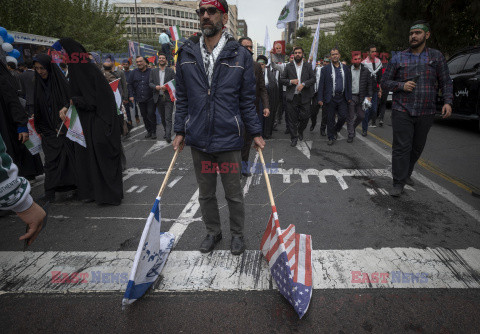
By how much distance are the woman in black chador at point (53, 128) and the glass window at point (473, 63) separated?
381 inches

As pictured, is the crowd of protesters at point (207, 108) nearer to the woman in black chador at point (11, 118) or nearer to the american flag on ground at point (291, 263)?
the woman in black chador at point (11, 118)

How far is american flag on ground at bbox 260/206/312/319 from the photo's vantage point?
2.11 m

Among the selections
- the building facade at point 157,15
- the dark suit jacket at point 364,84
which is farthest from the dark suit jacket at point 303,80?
the building facade at point 157,15

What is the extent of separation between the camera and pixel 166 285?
2436 millimetres

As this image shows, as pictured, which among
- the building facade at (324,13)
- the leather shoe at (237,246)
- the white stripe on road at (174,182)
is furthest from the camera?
the building facade at (324,13)

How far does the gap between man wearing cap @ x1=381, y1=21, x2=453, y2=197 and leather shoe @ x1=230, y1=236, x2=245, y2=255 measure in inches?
97.9

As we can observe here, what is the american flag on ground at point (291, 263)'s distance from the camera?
2.11m

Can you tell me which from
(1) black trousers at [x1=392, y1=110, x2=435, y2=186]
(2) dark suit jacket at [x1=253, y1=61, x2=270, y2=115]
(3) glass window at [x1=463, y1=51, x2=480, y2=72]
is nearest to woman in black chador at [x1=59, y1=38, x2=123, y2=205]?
(2) dark suit jacket at [x1=253, y1=61, x2=270, y2=115]

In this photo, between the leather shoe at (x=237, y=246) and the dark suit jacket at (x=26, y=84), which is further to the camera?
the dark suit jacket at (x=26, y=84)

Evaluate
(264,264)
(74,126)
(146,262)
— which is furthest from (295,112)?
(146,262)

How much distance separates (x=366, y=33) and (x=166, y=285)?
87.7 feet

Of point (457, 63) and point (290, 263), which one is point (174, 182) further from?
point (457, 63)

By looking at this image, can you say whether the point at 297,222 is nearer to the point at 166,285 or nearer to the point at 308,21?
the point at 166,285

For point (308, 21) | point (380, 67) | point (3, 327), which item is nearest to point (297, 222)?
point (3, 327)
